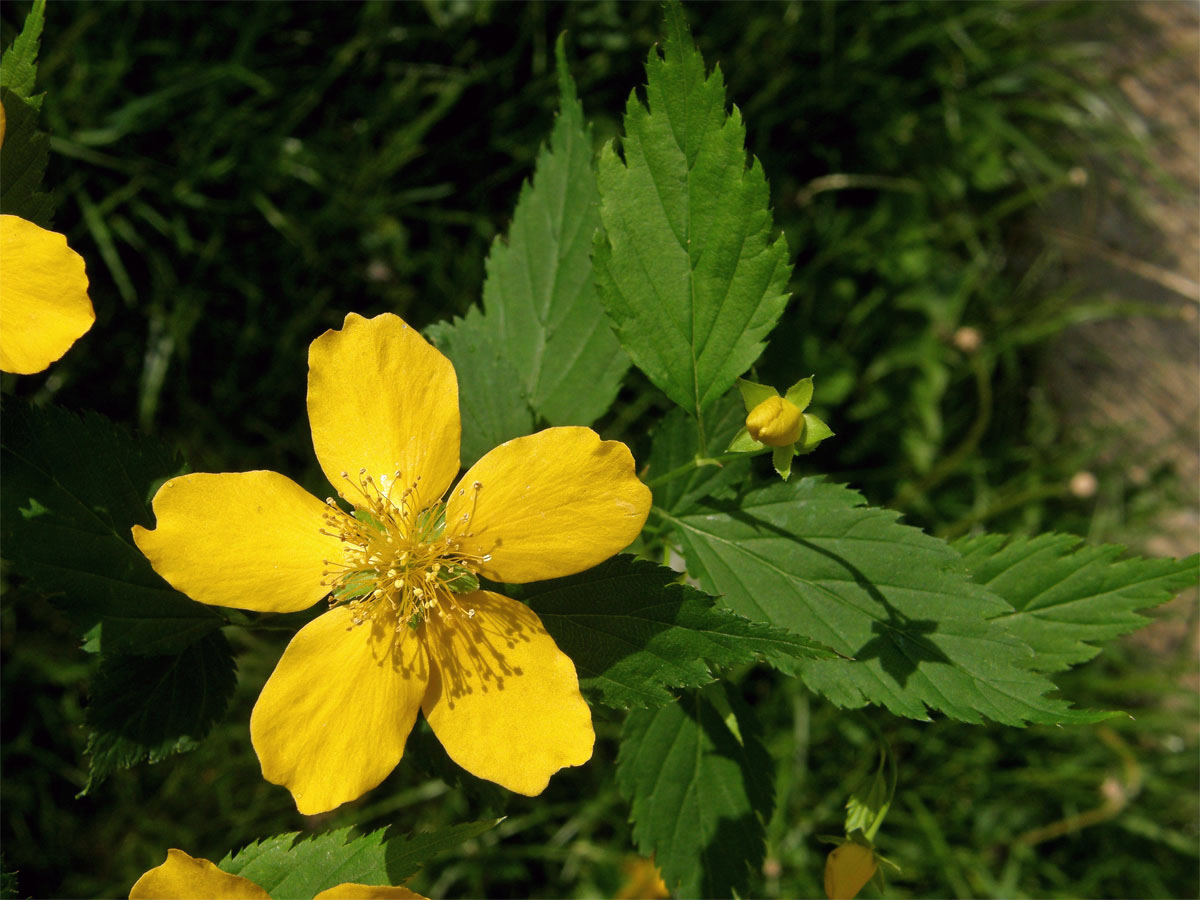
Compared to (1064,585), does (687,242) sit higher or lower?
higher

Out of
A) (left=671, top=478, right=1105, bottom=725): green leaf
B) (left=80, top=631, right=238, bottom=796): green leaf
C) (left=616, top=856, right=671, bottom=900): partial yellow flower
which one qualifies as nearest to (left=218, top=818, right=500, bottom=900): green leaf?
(left=80, top=631, right=238, bottom=796): green leaf

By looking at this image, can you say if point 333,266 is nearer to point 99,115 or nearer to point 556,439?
point 99,115

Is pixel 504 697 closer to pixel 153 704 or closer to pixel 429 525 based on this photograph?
pixel 429 525

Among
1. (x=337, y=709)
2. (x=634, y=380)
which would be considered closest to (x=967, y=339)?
(x=634, y=380)

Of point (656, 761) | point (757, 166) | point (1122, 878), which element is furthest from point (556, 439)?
point (1122, 878)

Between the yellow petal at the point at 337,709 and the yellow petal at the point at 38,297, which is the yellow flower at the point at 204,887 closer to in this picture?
the yellow petal at the point at 337,709

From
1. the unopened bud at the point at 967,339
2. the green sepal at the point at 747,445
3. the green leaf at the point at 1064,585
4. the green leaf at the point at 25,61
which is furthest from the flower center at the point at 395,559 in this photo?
the unopened bud at the point at 967,339
